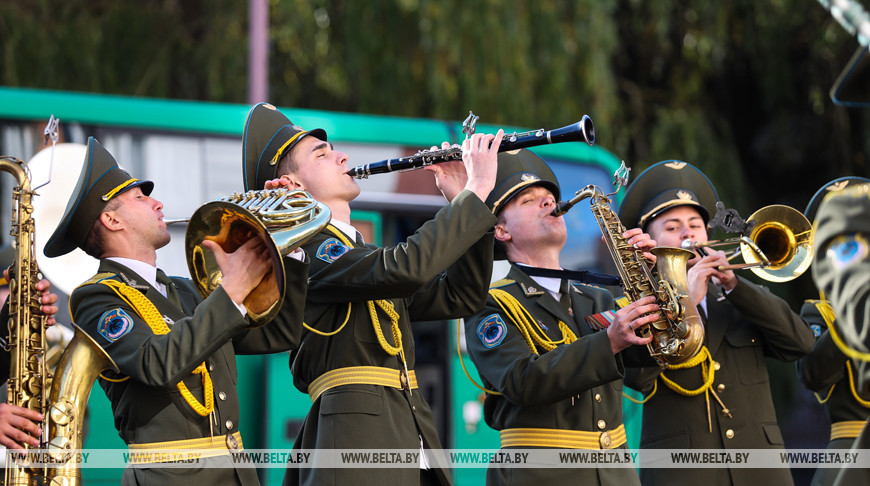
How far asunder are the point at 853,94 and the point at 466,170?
1618 mm

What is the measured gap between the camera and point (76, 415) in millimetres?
3848

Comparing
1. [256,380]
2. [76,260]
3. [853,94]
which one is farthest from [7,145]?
[853,94]

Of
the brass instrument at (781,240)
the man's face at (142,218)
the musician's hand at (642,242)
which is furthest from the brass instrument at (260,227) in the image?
the brass instrument at (781,240)

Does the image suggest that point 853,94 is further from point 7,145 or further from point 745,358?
point 7,145

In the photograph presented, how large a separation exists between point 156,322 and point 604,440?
179 cm

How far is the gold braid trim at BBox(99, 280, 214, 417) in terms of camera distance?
3.82 metres

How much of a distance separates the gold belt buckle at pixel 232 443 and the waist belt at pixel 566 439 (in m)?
1.14

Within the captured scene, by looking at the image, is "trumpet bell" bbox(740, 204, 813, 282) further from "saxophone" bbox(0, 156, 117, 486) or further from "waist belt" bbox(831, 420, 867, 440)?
"saxophone" bbox(0, 156, 117, 486)

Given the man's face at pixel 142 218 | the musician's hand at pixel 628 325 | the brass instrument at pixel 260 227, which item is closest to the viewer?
the brass instrument at pixel 260 227

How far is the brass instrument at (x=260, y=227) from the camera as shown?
3530mm

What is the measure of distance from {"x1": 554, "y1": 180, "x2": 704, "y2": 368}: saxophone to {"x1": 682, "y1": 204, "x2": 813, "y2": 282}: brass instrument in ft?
1.45

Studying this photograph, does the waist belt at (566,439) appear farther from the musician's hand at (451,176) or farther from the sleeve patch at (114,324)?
the sleeve patch at (114,324)

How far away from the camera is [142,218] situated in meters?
4.33

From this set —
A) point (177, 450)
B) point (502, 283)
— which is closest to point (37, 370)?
point (177, 450)
